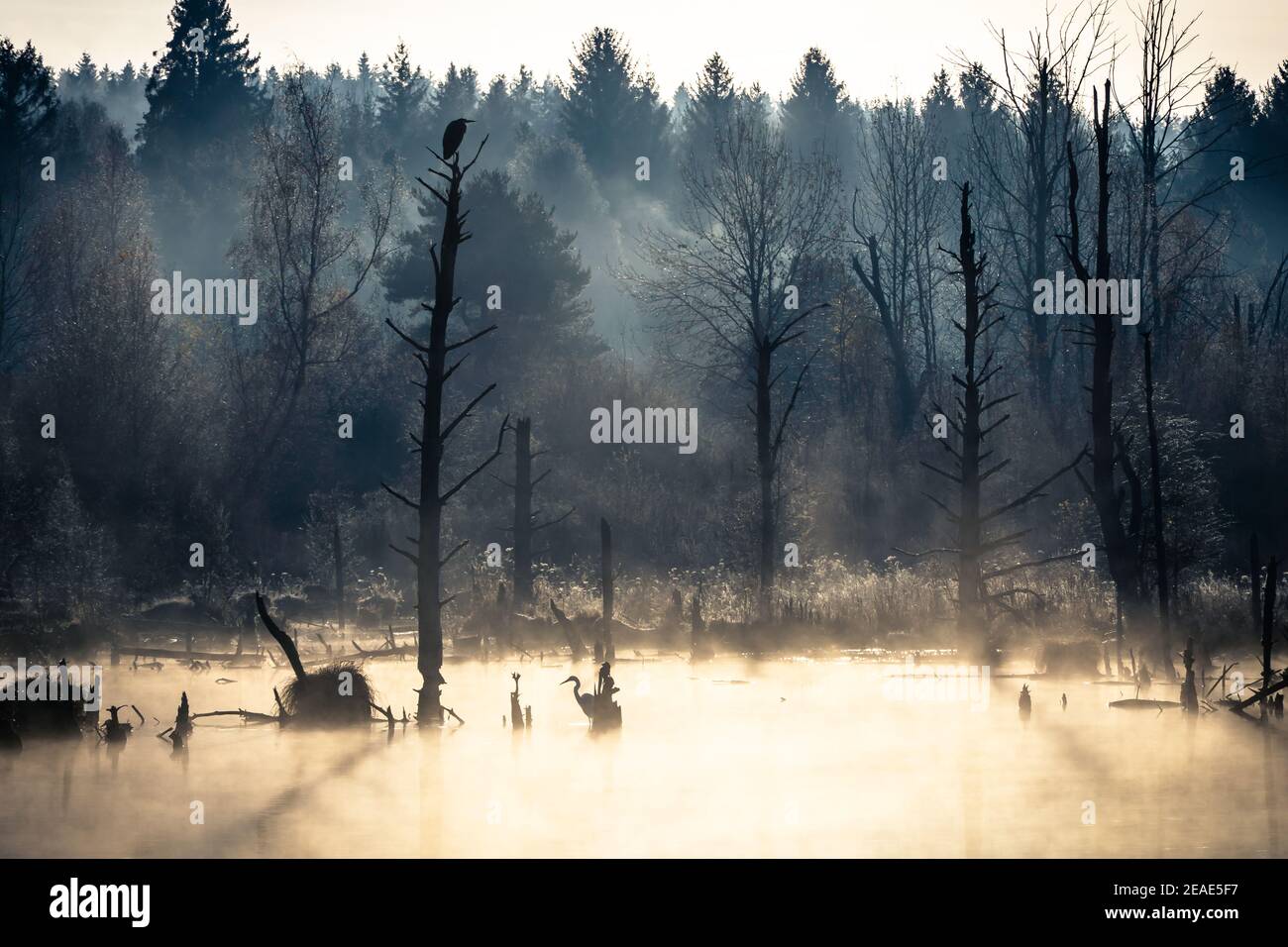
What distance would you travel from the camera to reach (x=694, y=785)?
15367 mm

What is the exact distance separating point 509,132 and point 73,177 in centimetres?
3879

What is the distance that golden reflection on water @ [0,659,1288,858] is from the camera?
1298 centimetres

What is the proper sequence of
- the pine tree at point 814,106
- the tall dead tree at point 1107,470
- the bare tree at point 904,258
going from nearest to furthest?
the tall dead tree at point 1107,470 < the bare tree at point 904,258 < the pine tree at point 814,106

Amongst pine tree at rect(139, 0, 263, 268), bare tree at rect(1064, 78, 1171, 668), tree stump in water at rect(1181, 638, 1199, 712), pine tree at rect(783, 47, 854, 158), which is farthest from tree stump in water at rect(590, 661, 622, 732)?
pine tree at rect(783, 47, 854, 158)

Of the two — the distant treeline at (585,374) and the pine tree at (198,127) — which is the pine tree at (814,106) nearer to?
the distant treeline at (585,374)

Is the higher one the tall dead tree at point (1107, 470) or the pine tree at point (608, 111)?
the pine tree at point (608, 111)

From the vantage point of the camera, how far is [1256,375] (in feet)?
144

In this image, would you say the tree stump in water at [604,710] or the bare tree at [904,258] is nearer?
the tree stump in water at [604,710]

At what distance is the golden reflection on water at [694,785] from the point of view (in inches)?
511

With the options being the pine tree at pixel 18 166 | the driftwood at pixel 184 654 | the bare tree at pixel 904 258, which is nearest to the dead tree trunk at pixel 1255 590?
the driftwood at pixel 184 654

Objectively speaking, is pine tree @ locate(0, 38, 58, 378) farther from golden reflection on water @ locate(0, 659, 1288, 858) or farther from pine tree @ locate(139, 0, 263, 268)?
golden reflection on water @ locate(0, 659, 1288, 858)
